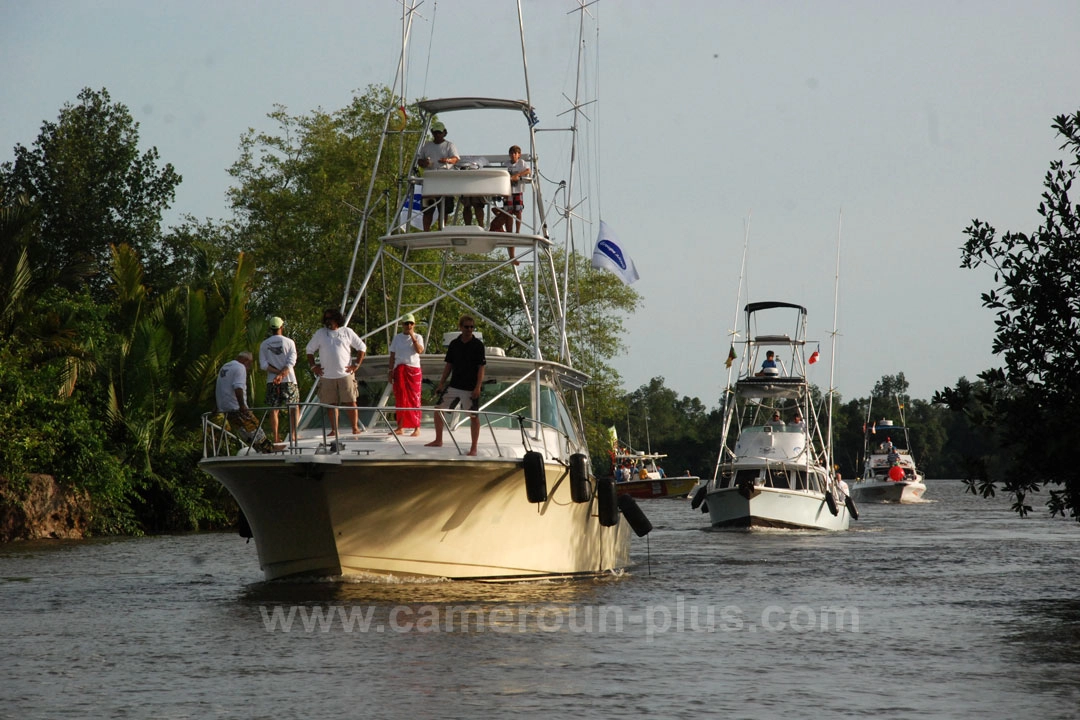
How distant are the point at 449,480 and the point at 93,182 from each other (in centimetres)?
4365

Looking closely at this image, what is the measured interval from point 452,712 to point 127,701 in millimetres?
2289

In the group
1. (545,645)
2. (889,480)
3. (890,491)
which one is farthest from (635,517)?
(889,480)

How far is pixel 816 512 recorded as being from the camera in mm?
34469

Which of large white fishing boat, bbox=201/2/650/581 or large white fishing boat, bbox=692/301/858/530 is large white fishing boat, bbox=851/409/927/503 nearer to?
large white fishing boat, bbox=692/301/858/530

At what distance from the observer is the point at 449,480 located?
15.3 metres

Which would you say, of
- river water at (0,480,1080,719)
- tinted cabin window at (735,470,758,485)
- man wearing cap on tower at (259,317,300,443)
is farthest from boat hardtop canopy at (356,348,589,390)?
tinted cabin window at (735,470,758,485)

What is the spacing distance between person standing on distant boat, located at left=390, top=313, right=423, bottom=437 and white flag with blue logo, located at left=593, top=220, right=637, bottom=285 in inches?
279

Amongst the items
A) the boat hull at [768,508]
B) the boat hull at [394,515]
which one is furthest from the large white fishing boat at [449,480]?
the boat hull at [768,508]

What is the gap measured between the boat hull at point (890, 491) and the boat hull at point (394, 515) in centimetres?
5719

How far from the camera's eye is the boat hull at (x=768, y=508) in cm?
3353

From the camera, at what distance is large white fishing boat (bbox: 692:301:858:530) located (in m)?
33.7

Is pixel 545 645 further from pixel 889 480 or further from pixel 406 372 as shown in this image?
pixel 889 480

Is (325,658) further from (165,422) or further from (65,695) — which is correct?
(165,422)

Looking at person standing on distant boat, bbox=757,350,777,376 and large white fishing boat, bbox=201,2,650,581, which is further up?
person standing on distant boat, bbox=757,350,777,376
